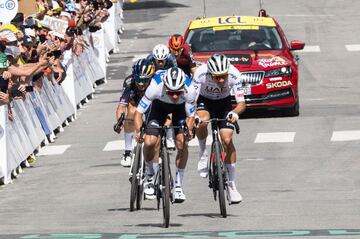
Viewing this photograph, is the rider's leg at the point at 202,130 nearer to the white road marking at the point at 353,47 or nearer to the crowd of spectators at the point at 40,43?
the crowd of spectators at the point at 40,43

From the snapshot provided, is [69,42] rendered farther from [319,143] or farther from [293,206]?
[293,206]

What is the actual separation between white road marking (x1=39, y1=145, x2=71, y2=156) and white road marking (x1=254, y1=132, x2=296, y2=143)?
325 cm

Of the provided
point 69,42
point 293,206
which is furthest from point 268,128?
point 293,206

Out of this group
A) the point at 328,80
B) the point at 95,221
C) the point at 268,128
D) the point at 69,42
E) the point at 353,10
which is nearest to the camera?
the point at 95,221

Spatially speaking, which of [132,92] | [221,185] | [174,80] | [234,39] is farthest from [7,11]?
[221,185]

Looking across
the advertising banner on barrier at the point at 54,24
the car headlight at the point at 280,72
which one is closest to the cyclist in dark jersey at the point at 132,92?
the car headlight at the point at 280,72

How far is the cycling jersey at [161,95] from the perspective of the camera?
1574 centimetres

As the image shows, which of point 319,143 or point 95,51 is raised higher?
point 319,143

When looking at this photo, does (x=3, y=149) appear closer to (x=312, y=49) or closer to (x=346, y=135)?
(x=346, y=135)

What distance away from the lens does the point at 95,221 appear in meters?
15.6

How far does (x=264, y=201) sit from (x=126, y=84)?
8.89ft

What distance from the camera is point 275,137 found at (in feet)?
78.4

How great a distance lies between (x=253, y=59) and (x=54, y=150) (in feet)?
14.9

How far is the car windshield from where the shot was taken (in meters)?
27.1
